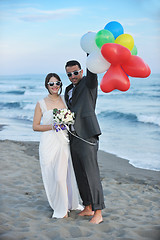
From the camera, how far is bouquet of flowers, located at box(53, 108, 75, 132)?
320 centimetres

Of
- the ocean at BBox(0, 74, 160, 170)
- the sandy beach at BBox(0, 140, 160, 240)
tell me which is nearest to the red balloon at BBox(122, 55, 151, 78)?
the sandy beach at BBox(0, 140, 160, 240)

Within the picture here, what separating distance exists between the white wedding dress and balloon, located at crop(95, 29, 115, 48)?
102 centimetres

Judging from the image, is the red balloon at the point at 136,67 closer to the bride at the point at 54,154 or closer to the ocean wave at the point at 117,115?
the bride at the point at 54,154

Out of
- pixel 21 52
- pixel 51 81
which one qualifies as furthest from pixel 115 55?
pixel 21 52

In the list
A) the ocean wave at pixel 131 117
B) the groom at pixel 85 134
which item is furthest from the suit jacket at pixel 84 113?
the ocean wave at pixel 131 117

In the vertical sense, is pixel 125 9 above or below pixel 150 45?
below

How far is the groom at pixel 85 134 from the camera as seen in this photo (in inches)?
132

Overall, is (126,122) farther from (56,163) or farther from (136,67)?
(136,67)

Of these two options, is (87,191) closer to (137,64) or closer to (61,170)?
(61,170)

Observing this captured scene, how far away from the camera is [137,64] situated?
115 inches

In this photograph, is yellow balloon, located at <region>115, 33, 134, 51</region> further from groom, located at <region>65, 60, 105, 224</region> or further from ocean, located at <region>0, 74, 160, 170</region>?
ocean, located at <region>0, 74, 160, 170</region>

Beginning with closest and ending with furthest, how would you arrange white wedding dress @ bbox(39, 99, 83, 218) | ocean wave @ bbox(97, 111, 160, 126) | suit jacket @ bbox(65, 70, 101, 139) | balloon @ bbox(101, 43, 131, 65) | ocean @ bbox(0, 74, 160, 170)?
balloon @ bbox(101, 43, 131, 65) → suit jacket @ bbox(65, 70, 101, 139) → white wedding dress @ bbox(39, 99, 83, 218) → ocean @ bbox(0, 74, 160, 170) → ocean wave @ bbox(97, 111, 160, 126)

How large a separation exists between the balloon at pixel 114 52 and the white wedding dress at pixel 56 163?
1.02m

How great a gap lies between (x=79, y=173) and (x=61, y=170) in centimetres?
21
